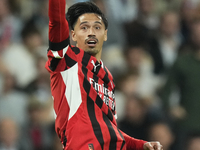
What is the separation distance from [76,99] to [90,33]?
59 cm

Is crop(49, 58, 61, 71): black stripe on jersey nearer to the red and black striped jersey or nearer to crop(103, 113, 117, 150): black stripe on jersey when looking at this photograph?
the red and black striped jersey

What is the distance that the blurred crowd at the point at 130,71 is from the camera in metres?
3.71

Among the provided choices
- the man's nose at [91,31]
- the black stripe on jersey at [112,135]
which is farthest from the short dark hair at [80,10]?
the black stripe on jersey at [112,135]

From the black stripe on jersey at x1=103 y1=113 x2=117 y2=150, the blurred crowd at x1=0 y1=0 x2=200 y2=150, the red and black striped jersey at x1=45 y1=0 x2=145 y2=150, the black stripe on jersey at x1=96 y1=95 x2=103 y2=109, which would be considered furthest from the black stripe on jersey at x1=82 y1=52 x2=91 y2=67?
the blurred crowd at x1=0 y1=0 x2=200 y2=150

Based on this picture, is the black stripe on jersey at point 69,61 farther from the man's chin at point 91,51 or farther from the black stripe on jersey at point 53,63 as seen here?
the man's chin at point 91,51

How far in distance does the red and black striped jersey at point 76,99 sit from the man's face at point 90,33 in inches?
8.0

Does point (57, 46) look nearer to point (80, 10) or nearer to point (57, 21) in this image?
point (57, 21)

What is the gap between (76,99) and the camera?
2170 millimetres

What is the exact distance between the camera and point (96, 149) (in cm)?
211

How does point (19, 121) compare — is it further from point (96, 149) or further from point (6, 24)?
point (96, 149)

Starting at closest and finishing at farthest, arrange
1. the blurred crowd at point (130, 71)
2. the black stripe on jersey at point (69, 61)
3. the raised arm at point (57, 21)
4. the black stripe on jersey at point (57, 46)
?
the raised arm at point (57, 21) → the black stripe on jersey at point (57, 46) → the black stripe on jersey at point (69, 61) → the blurred crowd at point (130, 71)

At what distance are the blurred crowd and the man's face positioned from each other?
1465 mm

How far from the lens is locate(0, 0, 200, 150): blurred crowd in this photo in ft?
12.2

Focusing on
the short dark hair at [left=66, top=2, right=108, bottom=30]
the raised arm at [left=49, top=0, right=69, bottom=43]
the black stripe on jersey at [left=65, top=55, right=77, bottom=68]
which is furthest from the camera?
the short dark hair at [left=66, top=2, right=108, bottom=30]
